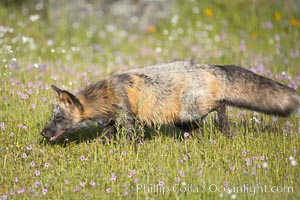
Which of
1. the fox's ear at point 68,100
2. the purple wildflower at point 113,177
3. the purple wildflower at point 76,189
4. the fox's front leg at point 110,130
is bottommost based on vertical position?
the purple wildflower at point 76,189

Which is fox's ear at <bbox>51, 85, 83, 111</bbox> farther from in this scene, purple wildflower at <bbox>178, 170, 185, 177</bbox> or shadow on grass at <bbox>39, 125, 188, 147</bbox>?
purple wildflower at <bbox>178, 170, 185, 177</bbox>

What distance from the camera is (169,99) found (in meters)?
7.46

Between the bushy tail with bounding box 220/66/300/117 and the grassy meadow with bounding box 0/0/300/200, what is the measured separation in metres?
0.39

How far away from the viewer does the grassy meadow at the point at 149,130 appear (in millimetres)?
5906

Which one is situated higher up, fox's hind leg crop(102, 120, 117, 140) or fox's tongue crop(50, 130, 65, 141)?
fox's hind leg crop(102, 120, 117, 140)

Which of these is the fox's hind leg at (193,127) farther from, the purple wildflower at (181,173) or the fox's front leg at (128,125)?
the purple wildflower at (181,173)

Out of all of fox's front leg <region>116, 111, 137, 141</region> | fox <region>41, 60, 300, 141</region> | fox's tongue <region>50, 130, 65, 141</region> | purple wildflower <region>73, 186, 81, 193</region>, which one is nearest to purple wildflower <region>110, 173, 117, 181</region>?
purple wildflower <region>73, 186, 81, 193</region>

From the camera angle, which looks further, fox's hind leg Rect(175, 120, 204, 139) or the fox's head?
fox's hind leg Rect(175, 120, 204, 139)

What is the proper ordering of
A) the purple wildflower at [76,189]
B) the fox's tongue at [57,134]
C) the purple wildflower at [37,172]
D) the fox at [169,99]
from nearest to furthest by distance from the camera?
the purple wildflower at [76,189], the purple wildflower at [37,172], the fox's tongue at [57,134], the fox at [169,99]

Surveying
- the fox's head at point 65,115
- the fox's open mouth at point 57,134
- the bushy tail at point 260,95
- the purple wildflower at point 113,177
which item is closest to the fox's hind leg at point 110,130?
the fox's head at point 65,115

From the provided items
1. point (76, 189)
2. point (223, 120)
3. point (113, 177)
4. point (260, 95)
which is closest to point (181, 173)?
point (113, 177)

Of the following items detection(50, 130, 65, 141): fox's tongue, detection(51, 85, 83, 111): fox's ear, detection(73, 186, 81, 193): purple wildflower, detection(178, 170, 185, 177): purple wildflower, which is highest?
detection(51, 85, 83, 111): fox's ear

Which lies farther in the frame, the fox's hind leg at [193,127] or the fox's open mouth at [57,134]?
the fox's hind leg at [193,127]

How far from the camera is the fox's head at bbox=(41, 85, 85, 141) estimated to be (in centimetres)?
717
